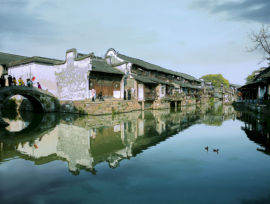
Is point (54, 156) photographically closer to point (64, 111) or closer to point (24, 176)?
point (24, 176)

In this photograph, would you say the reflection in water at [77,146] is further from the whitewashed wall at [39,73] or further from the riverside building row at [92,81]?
the whitewashed wall at [39,73]

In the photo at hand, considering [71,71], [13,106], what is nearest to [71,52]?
[71,71]

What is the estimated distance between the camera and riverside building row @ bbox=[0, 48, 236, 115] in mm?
22578

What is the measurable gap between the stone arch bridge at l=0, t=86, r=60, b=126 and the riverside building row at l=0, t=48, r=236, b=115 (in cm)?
133

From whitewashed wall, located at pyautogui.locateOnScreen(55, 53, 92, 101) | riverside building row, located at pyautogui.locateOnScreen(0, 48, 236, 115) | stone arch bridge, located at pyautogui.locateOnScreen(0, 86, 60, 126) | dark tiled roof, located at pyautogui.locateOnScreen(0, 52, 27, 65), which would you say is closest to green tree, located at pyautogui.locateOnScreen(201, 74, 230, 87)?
riverside building row, located at pyautogui.locateOnScreen(0, 48, 236, 115)

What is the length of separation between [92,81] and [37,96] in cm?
646

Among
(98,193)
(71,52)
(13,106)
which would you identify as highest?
(71,52)

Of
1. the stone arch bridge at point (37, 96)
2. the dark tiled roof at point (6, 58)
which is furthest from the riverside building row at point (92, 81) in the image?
the stone arch bridge at point (37, 96)

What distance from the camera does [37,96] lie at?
73.0 feet

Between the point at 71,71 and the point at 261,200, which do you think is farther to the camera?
→ the point at 71,71

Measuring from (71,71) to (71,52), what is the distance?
92.7 inches

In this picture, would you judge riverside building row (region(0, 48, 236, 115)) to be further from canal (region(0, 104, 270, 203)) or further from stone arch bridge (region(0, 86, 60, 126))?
canal (region(0, 104, 270, 203))

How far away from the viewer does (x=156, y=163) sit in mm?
6684

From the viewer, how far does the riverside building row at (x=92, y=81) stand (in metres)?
22.6
